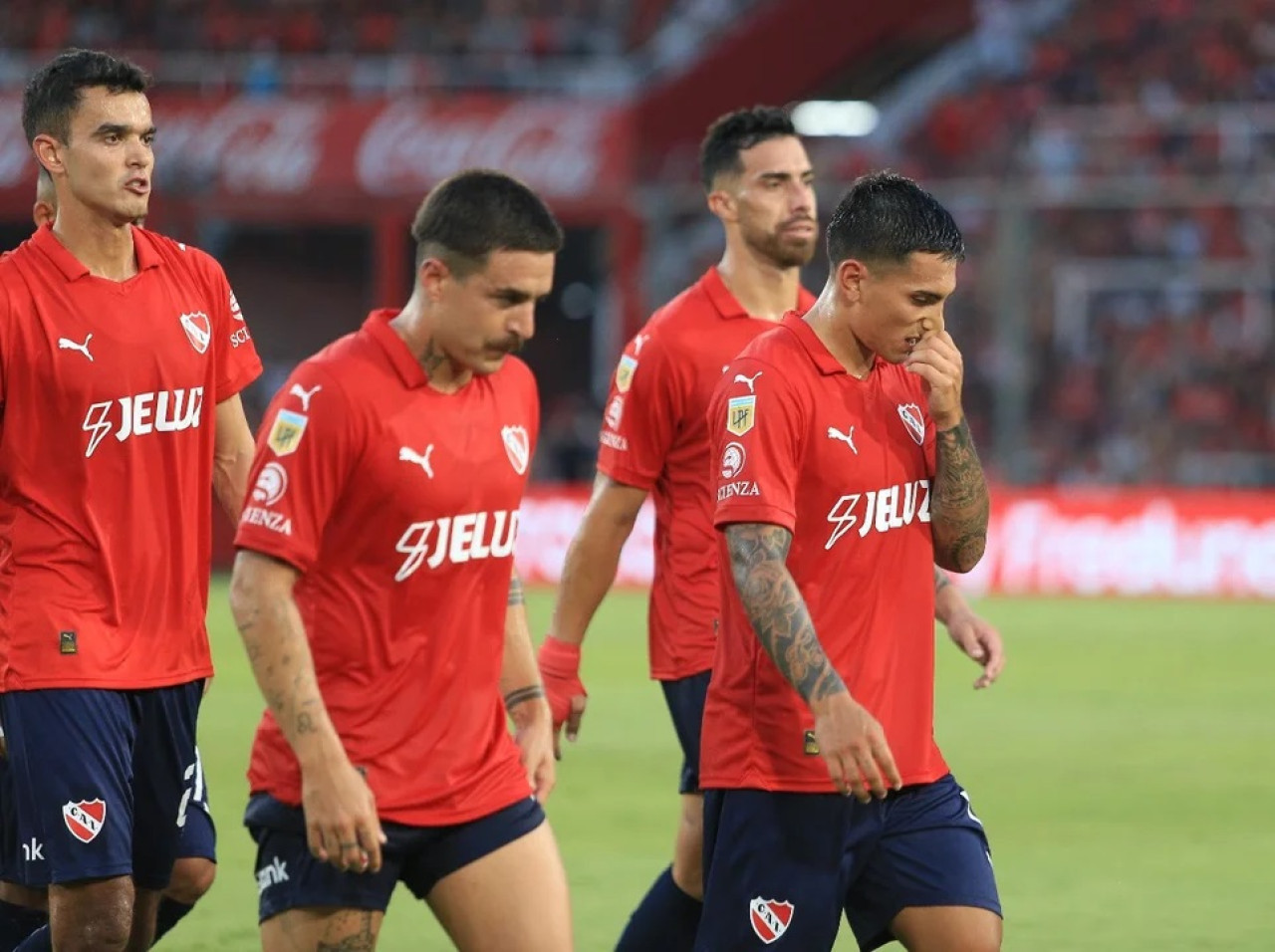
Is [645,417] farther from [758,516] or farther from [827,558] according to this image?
[758,516]

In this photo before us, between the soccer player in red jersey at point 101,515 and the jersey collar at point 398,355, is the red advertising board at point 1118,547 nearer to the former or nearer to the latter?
the soccer player in red jersey at point 101,515

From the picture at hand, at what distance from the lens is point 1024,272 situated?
70.4ft

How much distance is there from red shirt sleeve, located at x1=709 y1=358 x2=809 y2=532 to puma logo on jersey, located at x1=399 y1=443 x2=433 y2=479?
635 millimetres

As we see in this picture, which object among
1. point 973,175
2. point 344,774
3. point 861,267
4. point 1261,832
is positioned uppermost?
point 973,175

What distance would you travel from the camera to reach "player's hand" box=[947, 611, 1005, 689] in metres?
5.43

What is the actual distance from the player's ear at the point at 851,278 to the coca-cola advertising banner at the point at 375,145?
771 inches

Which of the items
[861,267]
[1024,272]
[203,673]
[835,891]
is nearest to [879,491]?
[861,267]

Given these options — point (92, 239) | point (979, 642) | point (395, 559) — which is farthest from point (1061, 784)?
point (395, 559)

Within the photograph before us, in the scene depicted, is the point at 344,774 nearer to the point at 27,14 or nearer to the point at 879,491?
the point at 879,491

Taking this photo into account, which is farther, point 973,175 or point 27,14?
point 27,14

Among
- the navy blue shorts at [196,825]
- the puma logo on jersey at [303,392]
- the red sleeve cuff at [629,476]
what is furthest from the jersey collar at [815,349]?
the navy blue shorts at [196,825]

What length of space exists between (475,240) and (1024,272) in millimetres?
17381

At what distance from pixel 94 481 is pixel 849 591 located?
190 centimetres

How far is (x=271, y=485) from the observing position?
4.53 meters
